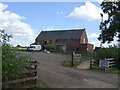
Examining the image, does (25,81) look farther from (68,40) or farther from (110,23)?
(68,40)

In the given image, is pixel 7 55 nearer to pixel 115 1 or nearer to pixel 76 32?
pixel 115 1

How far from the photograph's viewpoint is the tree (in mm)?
32219

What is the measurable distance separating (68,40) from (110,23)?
75.4 feet

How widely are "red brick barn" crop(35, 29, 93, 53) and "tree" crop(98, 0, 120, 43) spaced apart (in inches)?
631

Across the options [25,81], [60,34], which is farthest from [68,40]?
[25,81]

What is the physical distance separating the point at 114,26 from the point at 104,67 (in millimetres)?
18452

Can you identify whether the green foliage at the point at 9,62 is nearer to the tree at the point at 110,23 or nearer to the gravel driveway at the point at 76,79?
the gravel driveway at the point at 76,79

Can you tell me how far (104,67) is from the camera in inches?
624

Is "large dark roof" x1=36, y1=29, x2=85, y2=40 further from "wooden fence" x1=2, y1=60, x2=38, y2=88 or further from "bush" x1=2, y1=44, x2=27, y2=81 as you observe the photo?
"bush" x1=2, y1=44, x2=27, y2=81

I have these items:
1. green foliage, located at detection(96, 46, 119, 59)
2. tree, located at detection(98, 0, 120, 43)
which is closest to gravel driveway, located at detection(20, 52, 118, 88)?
green foliage, located at detection(96, 46, 119, 59)

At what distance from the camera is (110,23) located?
111 feet

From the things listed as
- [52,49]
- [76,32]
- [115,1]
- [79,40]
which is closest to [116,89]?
[115,1]

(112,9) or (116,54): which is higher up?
(112,9)

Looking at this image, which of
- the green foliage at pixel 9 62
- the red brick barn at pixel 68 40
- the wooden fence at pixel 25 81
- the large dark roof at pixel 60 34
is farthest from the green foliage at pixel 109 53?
the large dark roof at pixel 60 34
